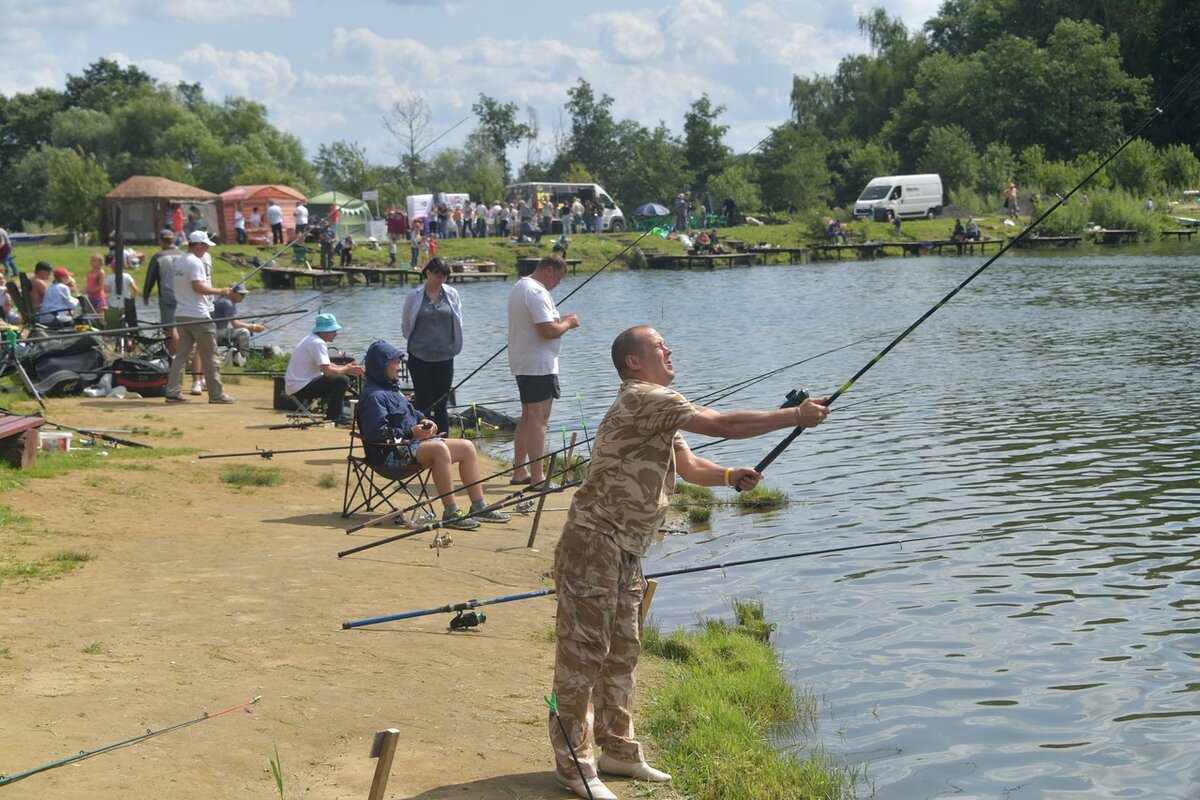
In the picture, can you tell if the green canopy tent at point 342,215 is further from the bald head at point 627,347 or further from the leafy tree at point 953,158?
the bald head at point 627,347

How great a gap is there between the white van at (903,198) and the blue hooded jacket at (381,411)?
58782 millimetres

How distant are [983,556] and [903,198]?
194 ft

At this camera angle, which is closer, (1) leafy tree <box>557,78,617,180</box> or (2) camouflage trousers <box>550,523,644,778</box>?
(2) camouflage trousers <box>550,523,644,778</box>

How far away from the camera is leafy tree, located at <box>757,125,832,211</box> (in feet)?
248

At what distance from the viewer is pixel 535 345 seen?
1116 centimetres

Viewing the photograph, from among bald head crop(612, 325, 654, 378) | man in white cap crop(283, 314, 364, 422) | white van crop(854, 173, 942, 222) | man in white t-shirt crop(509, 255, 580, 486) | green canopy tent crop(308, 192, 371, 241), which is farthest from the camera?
white van crop(854, 173, 942, 222)

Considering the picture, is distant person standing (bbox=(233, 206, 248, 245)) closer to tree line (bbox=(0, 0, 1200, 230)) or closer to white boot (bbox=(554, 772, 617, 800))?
tree line (bbox=(0, 0, 1200, 230))

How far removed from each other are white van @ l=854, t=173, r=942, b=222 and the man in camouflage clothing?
63.2 m

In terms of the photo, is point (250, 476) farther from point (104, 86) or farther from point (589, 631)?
point (104, 86)

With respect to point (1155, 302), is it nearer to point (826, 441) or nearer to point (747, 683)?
point (826, 441)

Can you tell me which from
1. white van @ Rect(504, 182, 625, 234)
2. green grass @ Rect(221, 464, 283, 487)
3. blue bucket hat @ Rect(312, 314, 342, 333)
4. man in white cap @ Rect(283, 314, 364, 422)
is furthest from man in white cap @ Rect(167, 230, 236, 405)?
white van @ Rect(504, 182, 625, 234)

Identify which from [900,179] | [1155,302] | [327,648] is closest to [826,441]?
[327,648]

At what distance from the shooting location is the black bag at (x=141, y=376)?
16.8 metres

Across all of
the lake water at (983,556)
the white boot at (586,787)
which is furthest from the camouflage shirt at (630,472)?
the lake water at (983,556)
